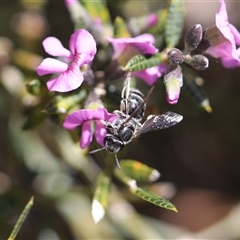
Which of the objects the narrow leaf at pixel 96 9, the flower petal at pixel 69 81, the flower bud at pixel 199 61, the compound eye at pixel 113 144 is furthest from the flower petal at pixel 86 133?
the narrow leaf at pixel 96 9

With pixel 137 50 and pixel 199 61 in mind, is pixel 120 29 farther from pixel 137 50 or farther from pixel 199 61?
pixel 199 61

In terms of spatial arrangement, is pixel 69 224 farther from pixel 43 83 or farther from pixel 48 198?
pixel 43 83

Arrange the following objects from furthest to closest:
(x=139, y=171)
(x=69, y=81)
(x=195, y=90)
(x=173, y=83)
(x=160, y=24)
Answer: (x=160, y=24), (x=139, y=171), (x=195, y=90), (x=173, y=83), (x=69, y=81)

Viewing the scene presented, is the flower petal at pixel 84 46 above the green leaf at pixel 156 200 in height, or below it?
above

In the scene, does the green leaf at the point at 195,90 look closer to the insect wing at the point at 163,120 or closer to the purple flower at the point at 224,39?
the purple flower at the point at 224,39

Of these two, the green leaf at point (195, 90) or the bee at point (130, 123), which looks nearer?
the bee at point (130, 123)

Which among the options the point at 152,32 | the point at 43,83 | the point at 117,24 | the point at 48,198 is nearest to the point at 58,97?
the point at 43,83

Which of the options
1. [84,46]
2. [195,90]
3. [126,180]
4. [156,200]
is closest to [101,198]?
[126,180]
